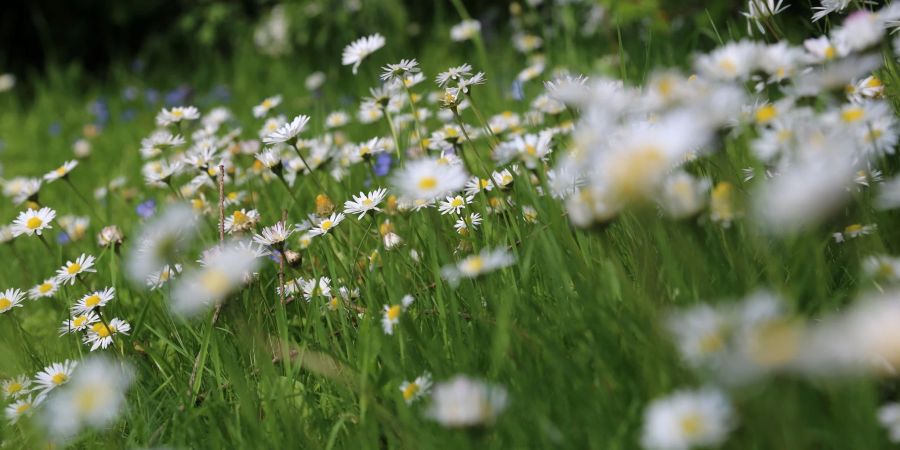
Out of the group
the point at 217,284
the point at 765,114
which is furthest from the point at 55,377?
the point at 765,114

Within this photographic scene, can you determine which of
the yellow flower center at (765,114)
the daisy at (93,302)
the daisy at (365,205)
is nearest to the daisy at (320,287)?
the daisy at (365,205)

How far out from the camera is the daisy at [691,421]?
0.63 m

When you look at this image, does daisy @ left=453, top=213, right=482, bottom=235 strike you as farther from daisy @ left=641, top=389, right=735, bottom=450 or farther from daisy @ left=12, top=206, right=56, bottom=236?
daisy @ left=12, top=206, right=56, bottom=236

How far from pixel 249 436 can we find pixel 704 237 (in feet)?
2.15

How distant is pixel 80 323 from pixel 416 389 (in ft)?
2.39

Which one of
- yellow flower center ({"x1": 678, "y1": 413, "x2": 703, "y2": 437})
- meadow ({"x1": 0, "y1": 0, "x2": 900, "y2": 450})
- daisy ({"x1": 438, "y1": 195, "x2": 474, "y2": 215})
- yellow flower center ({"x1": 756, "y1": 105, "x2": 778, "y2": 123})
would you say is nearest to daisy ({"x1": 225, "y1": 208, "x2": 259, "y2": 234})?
meadow ({"x1": 0, "y1": 0, "x2": 900, "y2": 450})

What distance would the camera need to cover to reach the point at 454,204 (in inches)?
55.2

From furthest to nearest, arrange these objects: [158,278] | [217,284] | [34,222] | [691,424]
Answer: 1. [34,222]
2. [158,278]
3. [217,284]
4. [691,424]

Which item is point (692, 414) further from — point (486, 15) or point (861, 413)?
point (486, 15)

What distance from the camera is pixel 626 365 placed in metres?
0.95

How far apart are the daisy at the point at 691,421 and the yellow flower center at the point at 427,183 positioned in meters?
0.44

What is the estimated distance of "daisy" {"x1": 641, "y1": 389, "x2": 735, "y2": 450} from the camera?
24.9 inches

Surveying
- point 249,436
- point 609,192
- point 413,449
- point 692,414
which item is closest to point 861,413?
point 692,414

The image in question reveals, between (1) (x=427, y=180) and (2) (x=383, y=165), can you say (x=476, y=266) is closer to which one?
(1) (x=427, y=180)
